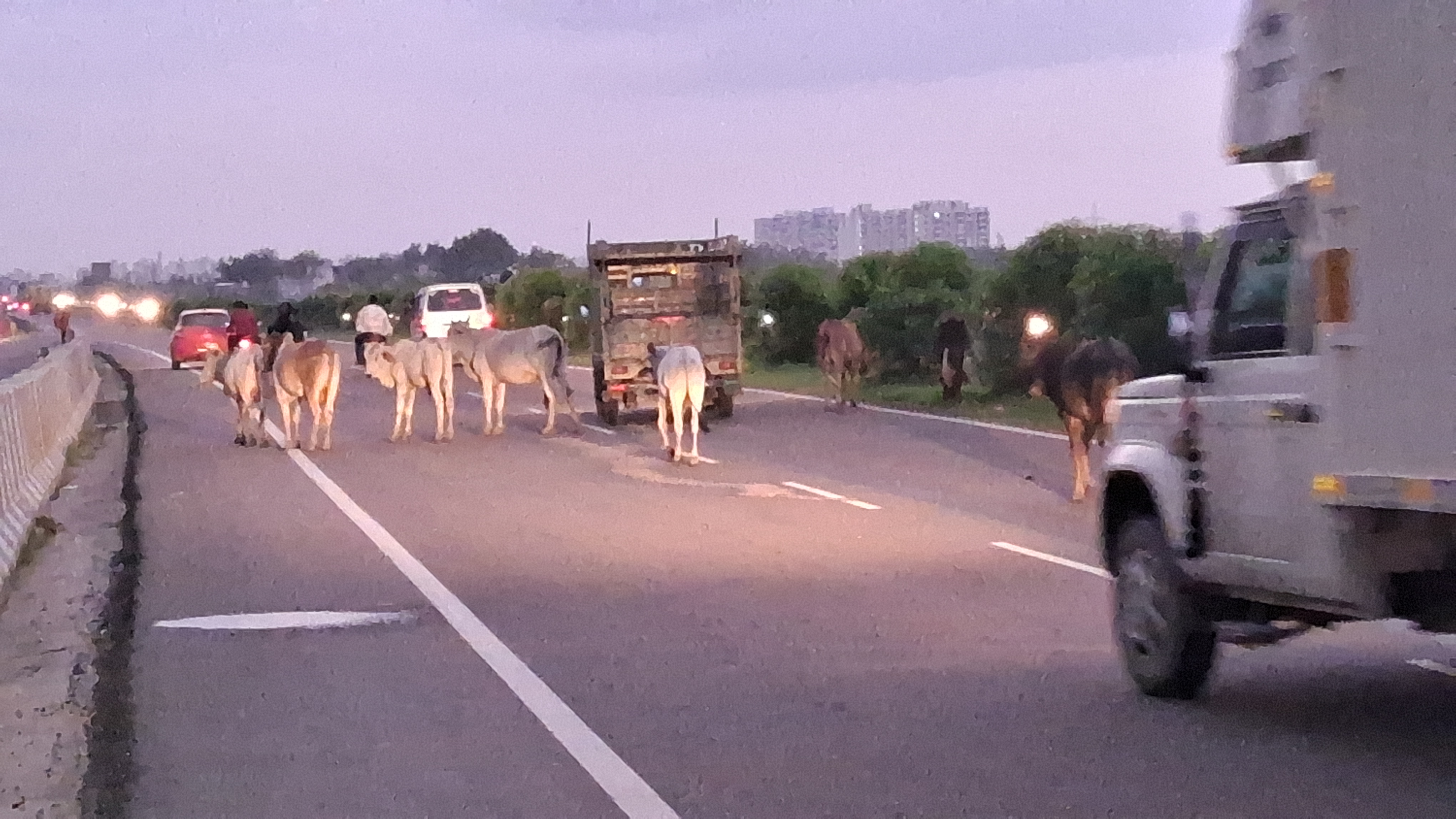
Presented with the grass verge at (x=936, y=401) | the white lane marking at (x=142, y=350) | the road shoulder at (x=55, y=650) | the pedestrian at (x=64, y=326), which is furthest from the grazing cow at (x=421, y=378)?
the pedestrian at (x=64, y=326)

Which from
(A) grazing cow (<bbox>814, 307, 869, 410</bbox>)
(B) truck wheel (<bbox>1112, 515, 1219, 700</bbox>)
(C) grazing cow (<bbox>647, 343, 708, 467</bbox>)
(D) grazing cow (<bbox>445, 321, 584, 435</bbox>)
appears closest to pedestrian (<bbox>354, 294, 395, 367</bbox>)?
(D) grazing cow (<bbox>445, 321, 584, 435</bbox>)

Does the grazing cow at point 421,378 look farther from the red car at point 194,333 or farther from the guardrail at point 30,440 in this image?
the red car at point 194,333

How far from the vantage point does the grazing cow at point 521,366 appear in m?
28.2

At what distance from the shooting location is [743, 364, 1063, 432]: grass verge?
1155 inches

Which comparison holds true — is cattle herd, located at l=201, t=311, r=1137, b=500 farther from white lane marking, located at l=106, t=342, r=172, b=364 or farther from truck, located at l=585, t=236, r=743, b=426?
white lane marking, located at l=106, t=342, r=172, b=364

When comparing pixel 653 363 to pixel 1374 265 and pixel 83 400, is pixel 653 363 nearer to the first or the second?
pixel 83 400

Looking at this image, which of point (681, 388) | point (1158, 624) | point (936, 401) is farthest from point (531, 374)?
point (1158, 624)

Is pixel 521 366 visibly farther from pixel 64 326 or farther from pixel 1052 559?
pixel 64 326

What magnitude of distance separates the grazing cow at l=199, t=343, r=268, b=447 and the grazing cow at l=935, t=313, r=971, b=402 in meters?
11.9

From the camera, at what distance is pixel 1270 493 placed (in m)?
7.78

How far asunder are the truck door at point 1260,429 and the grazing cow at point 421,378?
747 inches

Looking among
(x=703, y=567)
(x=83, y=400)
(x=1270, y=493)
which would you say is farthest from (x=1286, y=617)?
(x=83, y=400)

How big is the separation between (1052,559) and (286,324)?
18.5m

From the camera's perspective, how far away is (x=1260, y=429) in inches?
308
